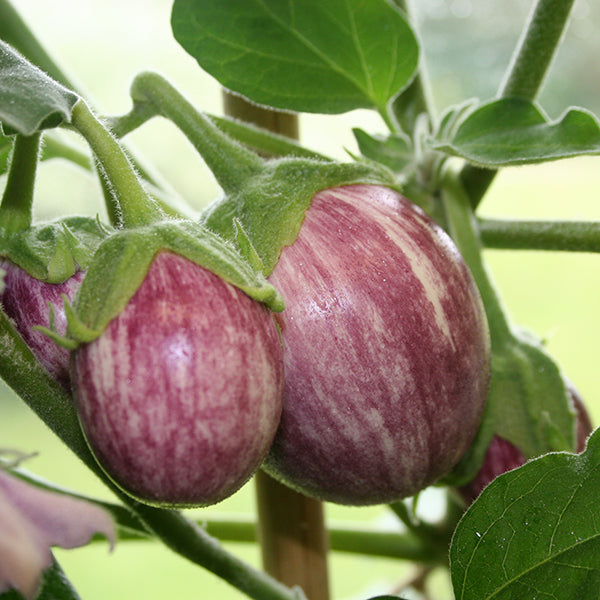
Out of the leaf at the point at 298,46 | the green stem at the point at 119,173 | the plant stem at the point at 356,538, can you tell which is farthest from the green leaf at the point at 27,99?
the plant stem at the point at 356,538

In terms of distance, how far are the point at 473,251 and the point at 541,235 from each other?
0.04 m

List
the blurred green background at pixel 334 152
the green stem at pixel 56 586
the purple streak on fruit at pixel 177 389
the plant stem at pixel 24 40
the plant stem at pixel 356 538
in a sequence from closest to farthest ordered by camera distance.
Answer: the purple streak on fruit at pixel 177 389
the green stem at pixel 56 586
the plant stem at pixel 24 40
the plant stem at pixel 356 538
the blurred green background at pixel 334 152

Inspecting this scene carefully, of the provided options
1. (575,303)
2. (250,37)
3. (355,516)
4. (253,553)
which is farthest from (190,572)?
(250,37)

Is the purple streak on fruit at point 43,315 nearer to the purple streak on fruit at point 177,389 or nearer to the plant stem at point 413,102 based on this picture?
the purple streak on fruit at point 177,389

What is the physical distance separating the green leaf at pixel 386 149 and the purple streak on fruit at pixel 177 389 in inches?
7.2

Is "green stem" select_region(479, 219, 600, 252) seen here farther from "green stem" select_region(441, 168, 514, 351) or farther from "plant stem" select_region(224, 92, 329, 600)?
"plant stem" select_region(224, 92, 329, 600)

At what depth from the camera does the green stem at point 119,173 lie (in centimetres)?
34

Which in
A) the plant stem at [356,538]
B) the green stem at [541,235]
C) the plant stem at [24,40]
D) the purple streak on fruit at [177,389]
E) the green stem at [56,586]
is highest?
the plant stem at [24,40]

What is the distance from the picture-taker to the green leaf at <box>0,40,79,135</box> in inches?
11.5

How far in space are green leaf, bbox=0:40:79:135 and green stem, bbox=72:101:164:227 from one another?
0.04 ft

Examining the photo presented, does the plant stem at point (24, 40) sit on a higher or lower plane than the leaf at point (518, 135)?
higher

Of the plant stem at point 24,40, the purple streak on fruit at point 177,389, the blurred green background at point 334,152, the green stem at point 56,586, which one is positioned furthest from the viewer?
the blurred green background at point 334,152

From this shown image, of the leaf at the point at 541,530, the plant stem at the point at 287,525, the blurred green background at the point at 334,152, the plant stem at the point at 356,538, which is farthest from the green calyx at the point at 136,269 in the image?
the blurred green background at the point at 334,152

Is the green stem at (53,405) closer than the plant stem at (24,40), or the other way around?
the green stem at (53,405)
